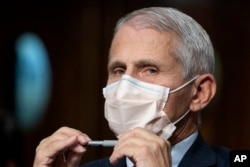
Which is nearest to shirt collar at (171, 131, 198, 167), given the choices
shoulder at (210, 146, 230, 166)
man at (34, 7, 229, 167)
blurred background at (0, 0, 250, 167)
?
man at (34, 7, 229, 167)

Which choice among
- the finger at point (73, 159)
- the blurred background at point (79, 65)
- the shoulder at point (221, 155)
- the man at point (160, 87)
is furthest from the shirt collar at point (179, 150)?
the blurred background at point (79, 65)

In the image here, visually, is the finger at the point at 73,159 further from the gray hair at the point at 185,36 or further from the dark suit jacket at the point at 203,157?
the gray hair at the point at 185,36

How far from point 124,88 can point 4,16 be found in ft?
7.25

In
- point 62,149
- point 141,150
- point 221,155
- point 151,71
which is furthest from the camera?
point 221,155

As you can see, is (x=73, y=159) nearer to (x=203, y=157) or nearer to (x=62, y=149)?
(x=62, y=149)

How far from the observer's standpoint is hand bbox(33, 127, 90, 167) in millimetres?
2619

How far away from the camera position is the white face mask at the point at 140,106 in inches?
107

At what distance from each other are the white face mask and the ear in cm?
10

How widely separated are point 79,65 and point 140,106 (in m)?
2.03

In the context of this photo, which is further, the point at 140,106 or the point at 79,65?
the point at 79,65

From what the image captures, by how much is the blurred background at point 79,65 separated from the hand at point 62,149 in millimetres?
1918

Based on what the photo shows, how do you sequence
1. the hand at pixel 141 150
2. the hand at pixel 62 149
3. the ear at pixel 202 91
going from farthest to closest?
the ear at pixel 202 91, the hand at pixel 62 149, the hand at pixel 141 150

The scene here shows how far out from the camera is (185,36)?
278 centimetres

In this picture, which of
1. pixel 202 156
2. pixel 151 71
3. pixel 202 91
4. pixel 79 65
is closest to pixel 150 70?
pixel 151 71
